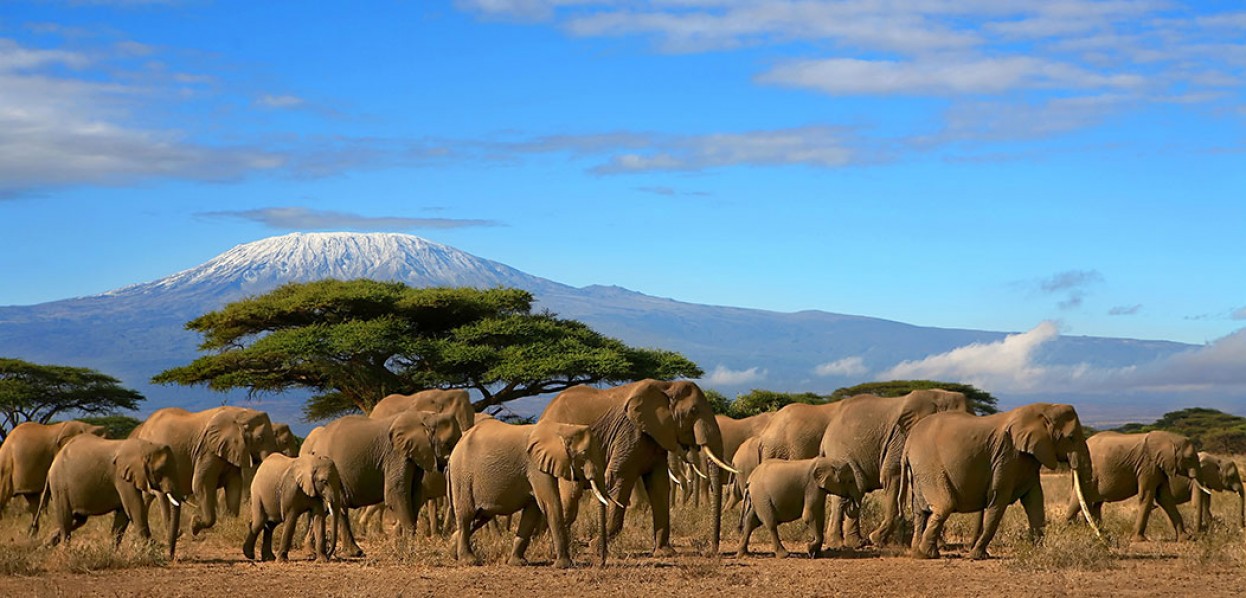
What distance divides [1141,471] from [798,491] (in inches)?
229

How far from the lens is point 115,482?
61.5 feet

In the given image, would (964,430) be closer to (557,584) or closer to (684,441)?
(684,441)

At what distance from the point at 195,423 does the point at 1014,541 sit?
1106 centimetres

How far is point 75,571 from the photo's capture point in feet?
56.4

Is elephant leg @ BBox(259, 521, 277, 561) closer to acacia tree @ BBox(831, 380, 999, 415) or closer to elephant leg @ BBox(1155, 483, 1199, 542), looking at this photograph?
elephant leg @ BBox(1155, 483, 1199, 542)

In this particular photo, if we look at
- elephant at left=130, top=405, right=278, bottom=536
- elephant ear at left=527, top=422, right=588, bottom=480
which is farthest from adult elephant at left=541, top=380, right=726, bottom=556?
elephant at left=130, top=405, right=278, bottom=536

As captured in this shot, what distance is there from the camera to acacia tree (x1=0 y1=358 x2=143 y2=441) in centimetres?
5588

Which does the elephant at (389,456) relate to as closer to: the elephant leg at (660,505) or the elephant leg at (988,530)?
the elephant leg at (660,505)

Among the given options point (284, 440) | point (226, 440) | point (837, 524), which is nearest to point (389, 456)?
point (226, 440)

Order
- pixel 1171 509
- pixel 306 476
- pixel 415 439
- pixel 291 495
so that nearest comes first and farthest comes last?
pixel 306 476
pixel 291 495
pixel 415 439
pixel 1171 509

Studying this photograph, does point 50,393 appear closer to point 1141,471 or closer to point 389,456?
point 389,456

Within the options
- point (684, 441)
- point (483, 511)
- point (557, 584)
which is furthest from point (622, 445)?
point (557, 584)

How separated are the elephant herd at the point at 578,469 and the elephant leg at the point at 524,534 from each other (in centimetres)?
2

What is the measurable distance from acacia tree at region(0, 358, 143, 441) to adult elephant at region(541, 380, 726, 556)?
40844 millimetres
